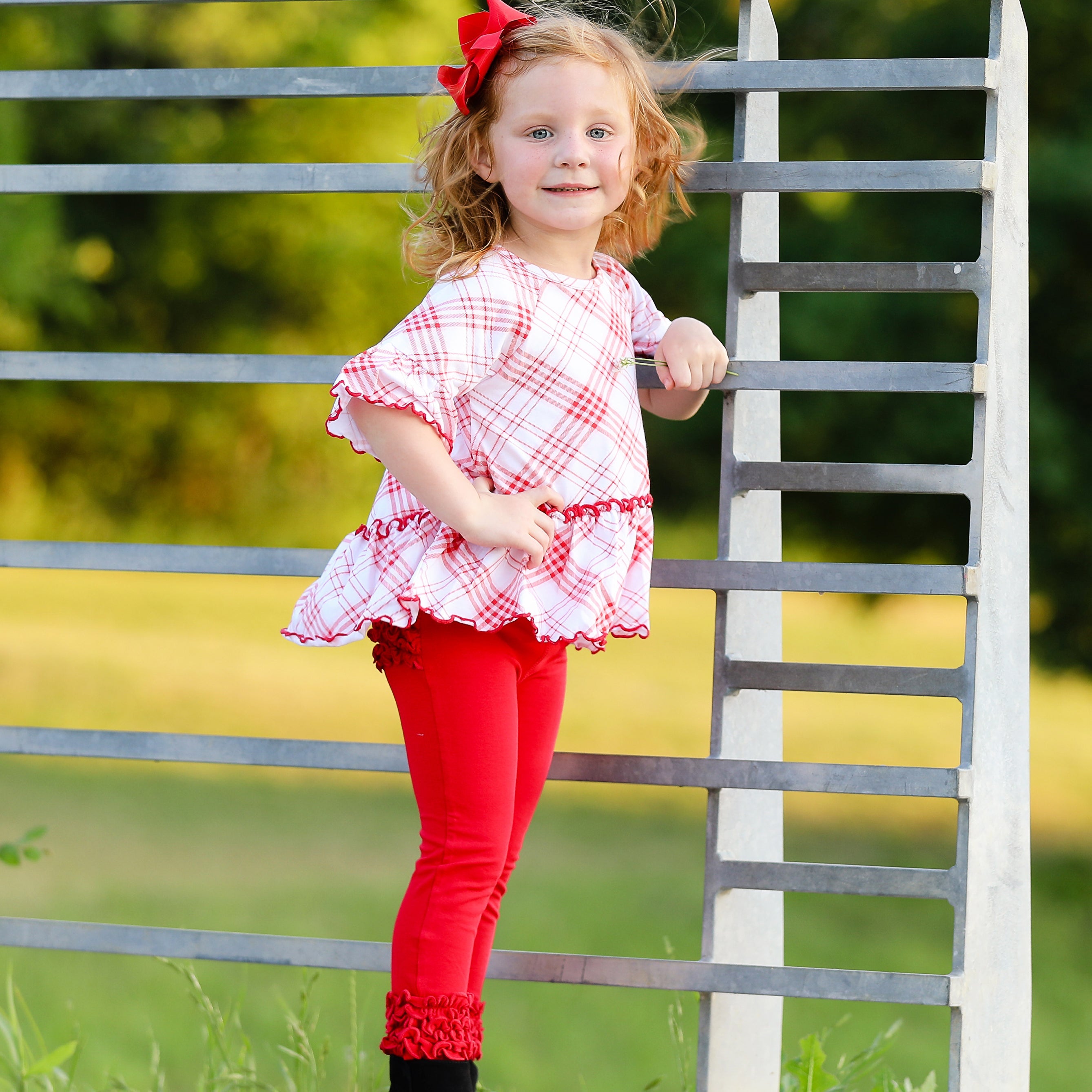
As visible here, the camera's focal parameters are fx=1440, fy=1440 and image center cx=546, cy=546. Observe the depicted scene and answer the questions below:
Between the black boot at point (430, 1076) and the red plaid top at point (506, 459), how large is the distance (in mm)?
501

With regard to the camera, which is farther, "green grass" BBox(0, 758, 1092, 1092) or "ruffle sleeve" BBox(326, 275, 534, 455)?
"green grass" BBox(0, 758, 1092, 1092)

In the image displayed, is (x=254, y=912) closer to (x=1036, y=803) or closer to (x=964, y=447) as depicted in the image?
(x=964, y=447)

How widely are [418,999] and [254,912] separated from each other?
4.85 m

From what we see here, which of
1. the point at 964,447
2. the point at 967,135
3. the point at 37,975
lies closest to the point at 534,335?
the point at 964,447

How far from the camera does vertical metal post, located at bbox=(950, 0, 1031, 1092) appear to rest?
186 centimetres

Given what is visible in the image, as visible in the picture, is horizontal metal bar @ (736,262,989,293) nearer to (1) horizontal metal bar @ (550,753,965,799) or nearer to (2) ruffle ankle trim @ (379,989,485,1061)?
(1) horizontal metal bar @ (550,753,965,799)

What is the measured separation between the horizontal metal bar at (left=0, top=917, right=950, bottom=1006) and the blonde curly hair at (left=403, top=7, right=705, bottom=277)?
3.01ft

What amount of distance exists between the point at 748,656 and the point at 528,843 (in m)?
6.04

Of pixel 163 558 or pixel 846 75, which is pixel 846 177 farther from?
pixel 163 558

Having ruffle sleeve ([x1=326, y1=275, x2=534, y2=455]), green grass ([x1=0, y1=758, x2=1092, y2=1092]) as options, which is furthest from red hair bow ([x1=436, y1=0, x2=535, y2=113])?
green grass ([x1=0, y1=758, x2=1092, y2=1092])

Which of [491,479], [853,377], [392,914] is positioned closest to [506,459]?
[491,479]

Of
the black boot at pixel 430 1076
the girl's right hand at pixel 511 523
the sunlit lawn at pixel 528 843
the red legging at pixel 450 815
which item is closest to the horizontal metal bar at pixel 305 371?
the girl's right hand at pixel 511 523

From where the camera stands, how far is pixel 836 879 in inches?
73.3

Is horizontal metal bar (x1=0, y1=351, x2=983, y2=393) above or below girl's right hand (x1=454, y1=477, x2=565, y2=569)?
above
